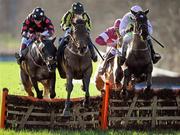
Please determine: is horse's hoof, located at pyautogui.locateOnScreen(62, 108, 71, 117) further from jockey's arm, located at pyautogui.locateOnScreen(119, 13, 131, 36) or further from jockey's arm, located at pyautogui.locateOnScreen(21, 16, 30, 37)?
jockey's arm, located at pyautogui.locateOnScreen(21, 16, 30, 37)

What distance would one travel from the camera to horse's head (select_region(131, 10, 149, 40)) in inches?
544

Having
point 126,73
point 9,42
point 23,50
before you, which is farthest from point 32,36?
point 9,42

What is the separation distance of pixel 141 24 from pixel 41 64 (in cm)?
307

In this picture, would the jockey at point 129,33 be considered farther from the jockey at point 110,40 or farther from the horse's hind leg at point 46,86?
the horse's hind leg at point 46,86

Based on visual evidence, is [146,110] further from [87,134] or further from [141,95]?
[87,134]

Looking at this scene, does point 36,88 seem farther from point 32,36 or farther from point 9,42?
point 9,42

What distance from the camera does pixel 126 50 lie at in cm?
1512

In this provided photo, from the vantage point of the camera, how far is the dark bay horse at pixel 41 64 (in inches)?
591

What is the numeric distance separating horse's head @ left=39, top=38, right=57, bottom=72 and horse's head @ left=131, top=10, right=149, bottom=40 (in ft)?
7.04

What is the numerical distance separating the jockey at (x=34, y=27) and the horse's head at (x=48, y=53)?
3.00 feet

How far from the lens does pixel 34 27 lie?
54.0 ft

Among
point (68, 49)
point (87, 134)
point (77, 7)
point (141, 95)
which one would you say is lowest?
point (87, 134)

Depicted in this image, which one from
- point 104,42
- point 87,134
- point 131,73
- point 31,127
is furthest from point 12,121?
point 104,42

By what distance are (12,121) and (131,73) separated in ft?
9.87
